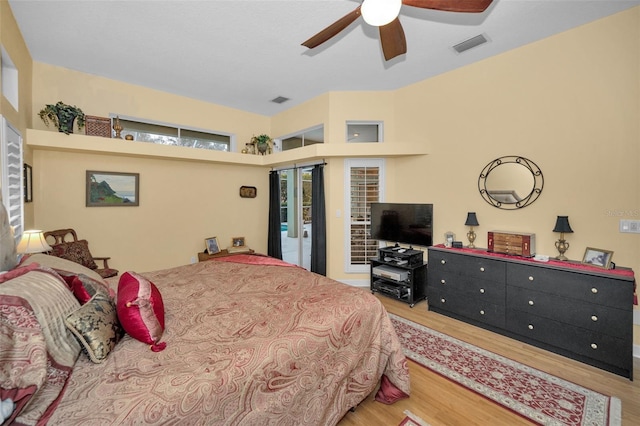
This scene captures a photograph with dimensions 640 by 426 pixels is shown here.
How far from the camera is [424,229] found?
12.1ft

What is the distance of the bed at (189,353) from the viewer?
966mm

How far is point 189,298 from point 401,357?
61.1 inches

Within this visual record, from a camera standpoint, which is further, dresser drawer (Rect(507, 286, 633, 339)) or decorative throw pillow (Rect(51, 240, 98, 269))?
decorative throw pillow (Rect(51, 240, 98, 269))

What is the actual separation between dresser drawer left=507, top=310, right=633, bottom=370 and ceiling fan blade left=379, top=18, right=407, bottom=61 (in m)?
2.72

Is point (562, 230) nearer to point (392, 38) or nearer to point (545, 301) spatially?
point (545, 301)

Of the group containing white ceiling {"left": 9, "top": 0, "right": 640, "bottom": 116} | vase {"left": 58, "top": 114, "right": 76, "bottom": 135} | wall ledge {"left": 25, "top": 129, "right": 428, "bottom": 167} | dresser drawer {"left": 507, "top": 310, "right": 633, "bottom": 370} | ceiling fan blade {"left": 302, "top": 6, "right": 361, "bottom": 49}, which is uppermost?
white ceiling {"left": 9, "top": 0, "right": 640, "bottom": 116}

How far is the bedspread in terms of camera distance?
102 centimetres

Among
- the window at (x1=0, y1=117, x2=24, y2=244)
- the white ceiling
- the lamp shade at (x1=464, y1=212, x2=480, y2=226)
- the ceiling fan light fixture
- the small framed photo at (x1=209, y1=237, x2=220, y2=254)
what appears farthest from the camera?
the small framed photo at (x1=209, y1=237, x2=220, y2=254)

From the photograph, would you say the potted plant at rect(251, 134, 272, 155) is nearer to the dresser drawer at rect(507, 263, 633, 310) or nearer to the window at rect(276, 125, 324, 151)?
the window at rect(276, 125, 324, 151)

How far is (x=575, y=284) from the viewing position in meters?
2.42

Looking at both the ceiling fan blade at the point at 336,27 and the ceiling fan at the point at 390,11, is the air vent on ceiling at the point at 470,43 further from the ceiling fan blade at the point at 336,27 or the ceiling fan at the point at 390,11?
the ceiling fan blade at the point at 336,27

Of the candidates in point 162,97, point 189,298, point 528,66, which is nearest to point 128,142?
point 162,97

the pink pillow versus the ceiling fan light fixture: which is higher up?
the ceiling fan light fixture

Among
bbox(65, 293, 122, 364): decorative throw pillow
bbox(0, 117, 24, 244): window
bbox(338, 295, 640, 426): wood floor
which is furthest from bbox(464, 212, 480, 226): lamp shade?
bbox(0, 117, 24, 244): window
